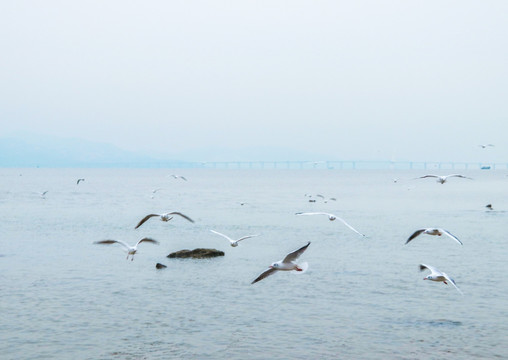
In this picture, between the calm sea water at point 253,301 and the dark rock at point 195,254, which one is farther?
the dark rock at point 195,254

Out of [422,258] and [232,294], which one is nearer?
[232,294]

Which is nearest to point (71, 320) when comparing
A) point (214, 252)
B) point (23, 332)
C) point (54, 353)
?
point (23, 332)

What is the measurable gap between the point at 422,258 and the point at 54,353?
2770cm

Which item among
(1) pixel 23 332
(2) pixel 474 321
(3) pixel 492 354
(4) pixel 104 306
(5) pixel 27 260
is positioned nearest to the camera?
(3) pixel 492 354

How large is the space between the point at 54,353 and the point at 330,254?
82.9 ft

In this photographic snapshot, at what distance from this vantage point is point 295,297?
31.8 meters

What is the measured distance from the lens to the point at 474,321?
27.8 m

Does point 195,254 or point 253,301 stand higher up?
point 195,254

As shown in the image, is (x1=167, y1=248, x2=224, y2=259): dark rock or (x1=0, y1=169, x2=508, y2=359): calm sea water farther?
(x1=167, y1=248, x2=224, y2=259): dark rock

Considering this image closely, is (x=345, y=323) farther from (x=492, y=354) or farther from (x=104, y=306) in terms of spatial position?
(x=104, y=306)

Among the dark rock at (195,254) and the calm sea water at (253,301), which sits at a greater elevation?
the dark rock at (195,254)

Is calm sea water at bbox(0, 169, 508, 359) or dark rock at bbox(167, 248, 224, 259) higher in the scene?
dark rock at bbox(167, 248, 224, 259)

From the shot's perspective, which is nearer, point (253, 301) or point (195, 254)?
point (253, 301)

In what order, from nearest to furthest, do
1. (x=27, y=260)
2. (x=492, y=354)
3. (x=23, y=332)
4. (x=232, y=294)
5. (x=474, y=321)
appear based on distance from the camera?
(x=492, y=354) → (x=23, y=332) → (x=474, y=321) → (x=232, y=294) → (x=27, y=260)
